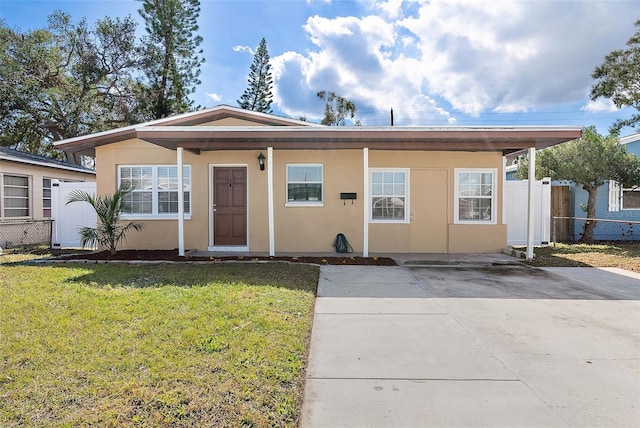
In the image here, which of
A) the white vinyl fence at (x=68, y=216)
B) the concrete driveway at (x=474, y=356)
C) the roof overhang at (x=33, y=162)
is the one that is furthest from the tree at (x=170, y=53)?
the concrete driveway at (x=474, y=356)

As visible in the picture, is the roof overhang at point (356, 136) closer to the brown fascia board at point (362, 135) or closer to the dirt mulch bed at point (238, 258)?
the brown fascia board at point (362, 135)

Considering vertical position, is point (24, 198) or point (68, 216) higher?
point (24, 198)

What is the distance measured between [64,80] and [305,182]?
58.4 feet

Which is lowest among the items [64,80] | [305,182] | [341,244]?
[341,244]

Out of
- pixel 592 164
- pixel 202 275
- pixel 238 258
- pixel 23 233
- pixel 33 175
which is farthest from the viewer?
pixel 33 175

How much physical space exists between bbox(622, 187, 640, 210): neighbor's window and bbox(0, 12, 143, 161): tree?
2446cm

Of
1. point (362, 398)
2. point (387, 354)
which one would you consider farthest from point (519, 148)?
point (362, 398)

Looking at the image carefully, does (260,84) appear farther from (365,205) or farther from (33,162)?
(365,205)

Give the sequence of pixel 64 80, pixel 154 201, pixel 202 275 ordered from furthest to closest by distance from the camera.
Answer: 1. pixel 64 80
2. pixel 154 201
3. pixel 202 275

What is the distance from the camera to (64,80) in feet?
61.5

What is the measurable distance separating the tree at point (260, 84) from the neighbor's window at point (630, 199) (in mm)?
20233

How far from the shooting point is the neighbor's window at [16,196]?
35.6 feet

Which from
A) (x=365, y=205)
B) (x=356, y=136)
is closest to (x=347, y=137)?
(x=356, y=136)

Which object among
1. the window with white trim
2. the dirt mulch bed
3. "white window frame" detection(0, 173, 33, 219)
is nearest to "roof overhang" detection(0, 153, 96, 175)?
"white window frame" detection(0, 173, 33, 219)
